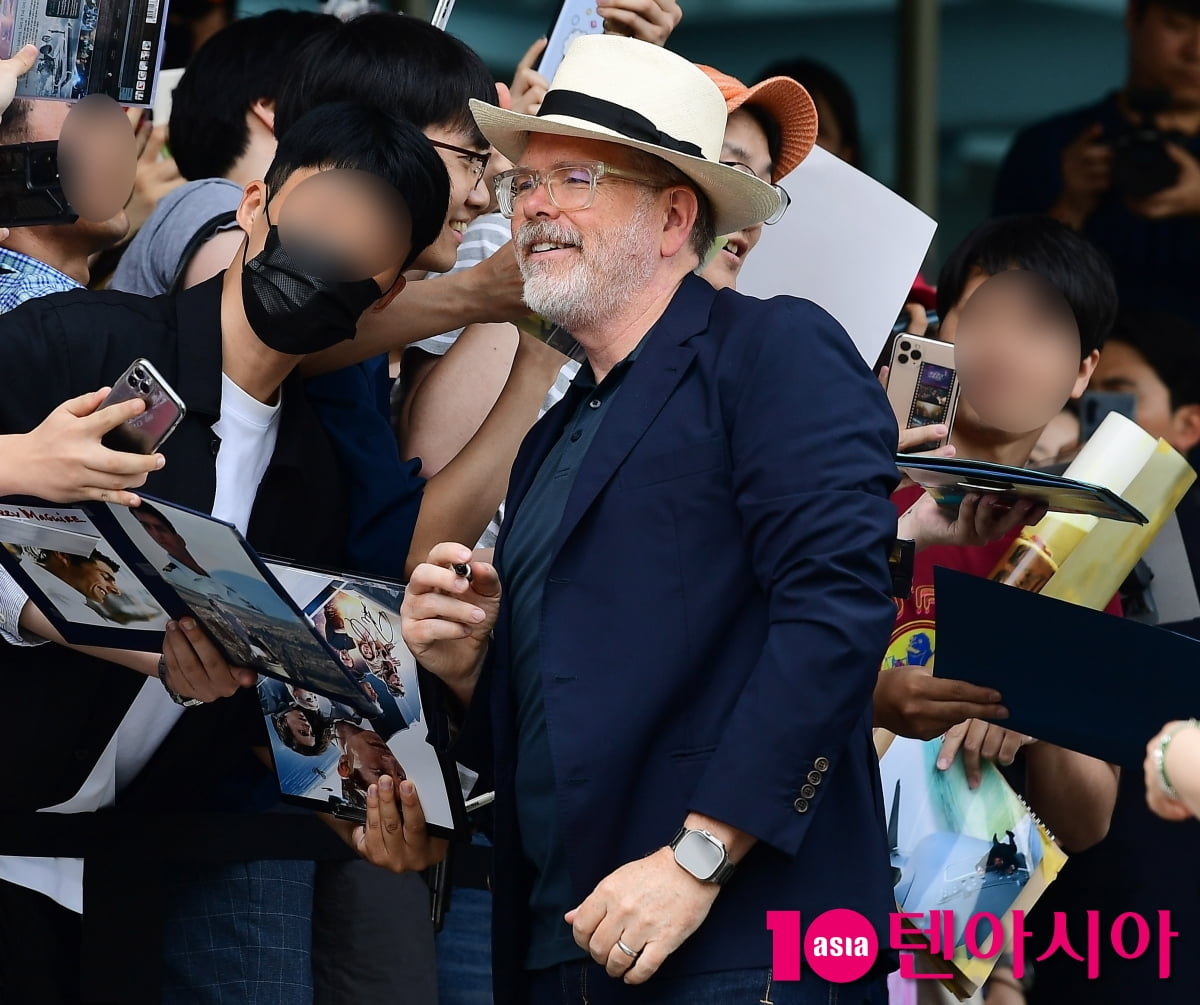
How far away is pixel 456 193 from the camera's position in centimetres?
327

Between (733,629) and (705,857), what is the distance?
332 millimetres

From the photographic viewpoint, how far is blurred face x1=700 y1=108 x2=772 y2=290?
10.9 feet

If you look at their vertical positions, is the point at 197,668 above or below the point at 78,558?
below

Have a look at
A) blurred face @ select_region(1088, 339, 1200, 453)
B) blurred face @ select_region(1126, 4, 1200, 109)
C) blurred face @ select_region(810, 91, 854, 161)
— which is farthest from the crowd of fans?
blurred face @ select_region(1126, 4, 1200, 109)

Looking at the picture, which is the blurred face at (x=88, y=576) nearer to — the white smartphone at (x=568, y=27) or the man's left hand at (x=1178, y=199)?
the white smartphone at (x=568, y=27)

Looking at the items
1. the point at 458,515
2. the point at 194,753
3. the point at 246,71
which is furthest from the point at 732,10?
the point at 194,753

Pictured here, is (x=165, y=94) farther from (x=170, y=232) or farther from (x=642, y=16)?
(x=642, y=16)

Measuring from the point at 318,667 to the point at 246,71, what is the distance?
177cm

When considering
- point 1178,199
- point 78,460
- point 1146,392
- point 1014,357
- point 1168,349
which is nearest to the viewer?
point 78,460

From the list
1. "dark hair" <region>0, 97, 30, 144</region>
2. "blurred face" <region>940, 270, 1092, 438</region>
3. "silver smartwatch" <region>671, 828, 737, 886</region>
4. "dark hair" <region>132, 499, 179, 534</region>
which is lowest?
"silver smartwatch" <region>671, 828, 737, 886</region>

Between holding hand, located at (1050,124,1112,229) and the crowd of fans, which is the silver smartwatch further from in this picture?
holding hand, located at (1050,124,1112,229)

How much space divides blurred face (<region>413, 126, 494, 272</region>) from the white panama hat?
0.46 metres

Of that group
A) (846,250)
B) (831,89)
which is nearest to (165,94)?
(846,250)

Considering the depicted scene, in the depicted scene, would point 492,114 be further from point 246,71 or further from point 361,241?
point 246,71
